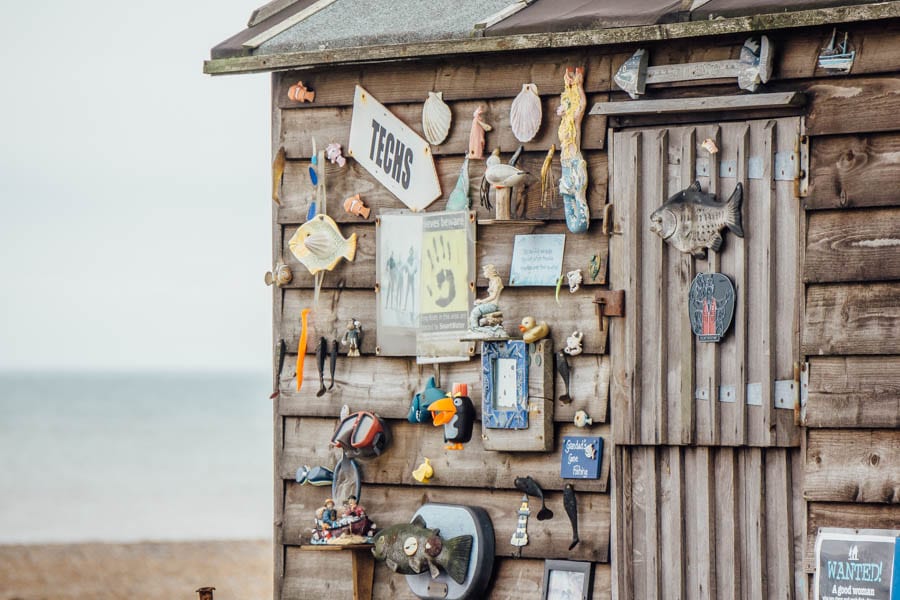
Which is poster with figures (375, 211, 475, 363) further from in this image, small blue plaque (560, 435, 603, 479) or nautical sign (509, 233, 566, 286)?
small blue plaque (560, 435, 603, 479)

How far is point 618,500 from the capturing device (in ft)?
20.9

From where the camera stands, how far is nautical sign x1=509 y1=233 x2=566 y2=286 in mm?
6582

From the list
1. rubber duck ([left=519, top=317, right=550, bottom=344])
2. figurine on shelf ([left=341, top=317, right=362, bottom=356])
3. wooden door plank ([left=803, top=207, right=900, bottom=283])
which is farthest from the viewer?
figurine on shelf ([left=341, top=317, right=362, bottom=356])

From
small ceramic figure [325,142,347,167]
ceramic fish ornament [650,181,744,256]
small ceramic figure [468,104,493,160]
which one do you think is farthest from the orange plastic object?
ceramic fish ornament [650,181,744,256]

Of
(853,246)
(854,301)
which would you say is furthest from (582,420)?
(853,246)

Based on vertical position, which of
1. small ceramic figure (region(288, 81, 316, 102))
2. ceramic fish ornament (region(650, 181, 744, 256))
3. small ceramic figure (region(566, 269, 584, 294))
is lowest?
small ceramic figure (region(566, 269, 584, 294))

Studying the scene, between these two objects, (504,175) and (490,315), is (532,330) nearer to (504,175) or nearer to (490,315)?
(490,315)

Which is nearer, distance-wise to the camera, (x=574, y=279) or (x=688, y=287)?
(x=688, y=287)

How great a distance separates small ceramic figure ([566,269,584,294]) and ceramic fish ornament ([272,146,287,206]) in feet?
5.55

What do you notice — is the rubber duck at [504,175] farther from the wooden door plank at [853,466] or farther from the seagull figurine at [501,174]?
the wooden door plank at [853,466]

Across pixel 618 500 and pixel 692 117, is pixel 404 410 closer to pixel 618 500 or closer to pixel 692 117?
pixel 618 500

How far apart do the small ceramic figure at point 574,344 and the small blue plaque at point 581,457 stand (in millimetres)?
386

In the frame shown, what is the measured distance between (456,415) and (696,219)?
147 centimetres

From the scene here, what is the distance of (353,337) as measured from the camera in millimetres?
7062
